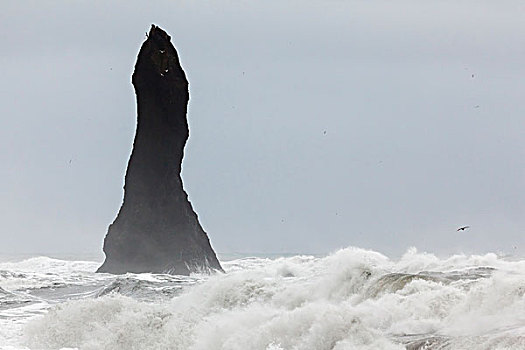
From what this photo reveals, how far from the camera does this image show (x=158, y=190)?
55.4 metres

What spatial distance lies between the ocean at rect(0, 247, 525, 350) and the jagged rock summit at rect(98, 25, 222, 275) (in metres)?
19.8

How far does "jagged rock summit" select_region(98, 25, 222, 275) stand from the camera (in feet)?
175

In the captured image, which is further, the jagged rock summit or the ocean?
the jagged rock summit

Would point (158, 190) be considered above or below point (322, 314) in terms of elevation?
above

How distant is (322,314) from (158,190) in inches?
1564

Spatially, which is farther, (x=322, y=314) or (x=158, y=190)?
(x=158, y=190)

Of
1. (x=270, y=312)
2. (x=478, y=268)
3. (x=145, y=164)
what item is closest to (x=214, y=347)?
(x=270, y=312)

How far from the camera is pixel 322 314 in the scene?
16.5m

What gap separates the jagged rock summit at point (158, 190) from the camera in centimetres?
5328

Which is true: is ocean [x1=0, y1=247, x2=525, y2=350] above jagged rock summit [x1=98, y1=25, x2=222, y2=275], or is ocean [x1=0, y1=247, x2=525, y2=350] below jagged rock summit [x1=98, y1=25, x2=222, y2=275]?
below

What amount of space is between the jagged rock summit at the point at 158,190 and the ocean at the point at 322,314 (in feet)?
65.0

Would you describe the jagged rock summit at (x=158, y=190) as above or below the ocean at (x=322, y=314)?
above

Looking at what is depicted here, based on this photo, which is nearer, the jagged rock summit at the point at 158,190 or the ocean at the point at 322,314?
the ocean at the point at 322,314

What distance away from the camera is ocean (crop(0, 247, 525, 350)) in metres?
15.6
